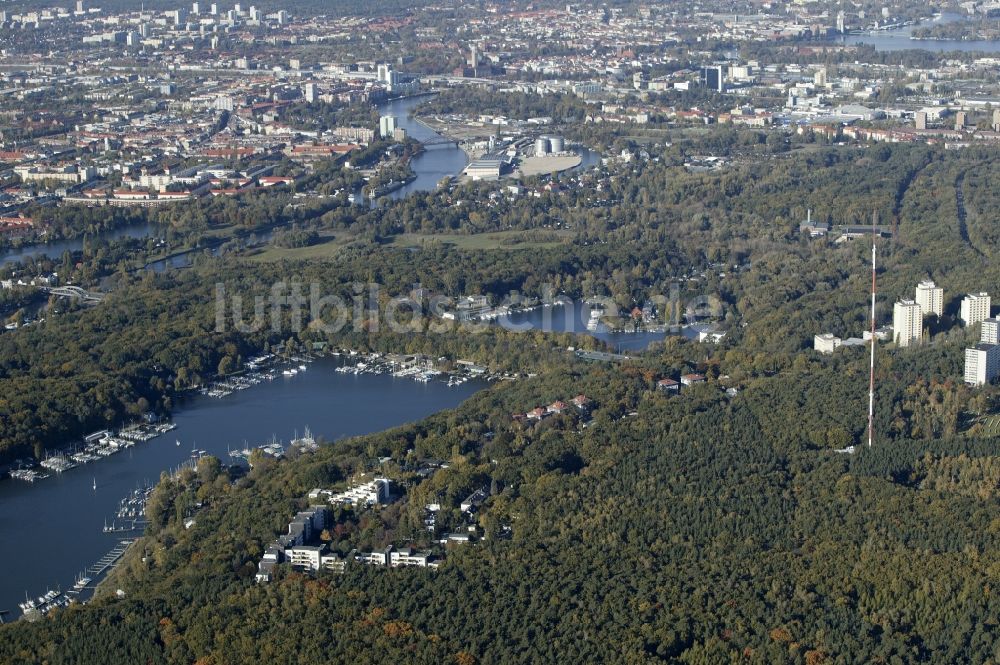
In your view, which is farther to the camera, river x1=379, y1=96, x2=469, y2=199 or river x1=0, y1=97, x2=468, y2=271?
river x1=379, y1=96, x2=469, y2=199

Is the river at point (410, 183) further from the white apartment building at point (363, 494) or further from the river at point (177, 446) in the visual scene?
the white apartment building at point (363, 494)

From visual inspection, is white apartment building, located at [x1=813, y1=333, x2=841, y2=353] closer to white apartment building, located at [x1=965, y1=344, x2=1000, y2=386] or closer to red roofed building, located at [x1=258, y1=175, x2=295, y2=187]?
white apartment building, located at [x1=965, y1=344, x2=1000, y2=386]

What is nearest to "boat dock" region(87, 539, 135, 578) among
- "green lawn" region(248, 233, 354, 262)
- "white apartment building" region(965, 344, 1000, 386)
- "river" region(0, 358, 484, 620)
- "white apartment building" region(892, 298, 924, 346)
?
"river" region(0, 358, 484, 620)

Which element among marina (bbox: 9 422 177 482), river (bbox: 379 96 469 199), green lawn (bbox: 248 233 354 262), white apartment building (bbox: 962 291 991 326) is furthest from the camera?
river (bbox: 379 96 469 199)

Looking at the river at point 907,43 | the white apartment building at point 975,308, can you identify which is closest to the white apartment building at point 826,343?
the white apartment building at point 975,308

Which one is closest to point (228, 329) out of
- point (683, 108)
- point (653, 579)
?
point (653, 579)

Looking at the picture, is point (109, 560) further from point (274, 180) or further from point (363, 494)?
point (274, 180)
